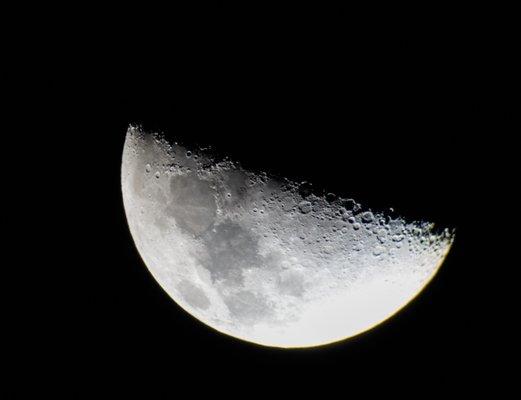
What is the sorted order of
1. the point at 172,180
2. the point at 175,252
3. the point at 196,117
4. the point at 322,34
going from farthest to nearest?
1. the point at 175,252
2. the point at 172,180
3. the point at 196,117
4. the point at 322,34

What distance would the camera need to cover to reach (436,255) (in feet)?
4.93

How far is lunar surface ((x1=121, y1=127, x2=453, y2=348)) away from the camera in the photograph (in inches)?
48.5

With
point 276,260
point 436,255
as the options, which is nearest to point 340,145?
point 276,260

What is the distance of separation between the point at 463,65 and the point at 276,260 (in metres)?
0.92

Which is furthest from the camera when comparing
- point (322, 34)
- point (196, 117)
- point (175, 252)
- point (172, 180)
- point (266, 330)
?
point (266, 330)

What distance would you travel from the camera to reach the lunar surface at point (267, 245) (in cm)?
123

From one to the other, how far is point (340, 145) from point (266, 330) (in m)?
0.90

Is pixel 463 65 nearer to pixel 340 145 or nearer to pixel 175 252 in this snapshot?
pixel 340 145

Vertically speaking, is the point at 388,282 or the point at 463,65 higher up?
the point at 463,65

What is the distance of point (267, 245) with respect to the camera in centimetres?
127

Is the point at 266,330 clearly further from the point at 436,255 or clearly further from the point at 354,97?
the point at 354,97

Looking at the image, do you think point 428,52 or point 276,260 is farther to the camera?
point 276,260

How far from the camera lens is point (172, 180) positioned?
4.33ft

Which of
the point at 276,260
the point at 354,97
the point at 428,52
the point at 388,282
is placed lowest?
the point at 276,260
